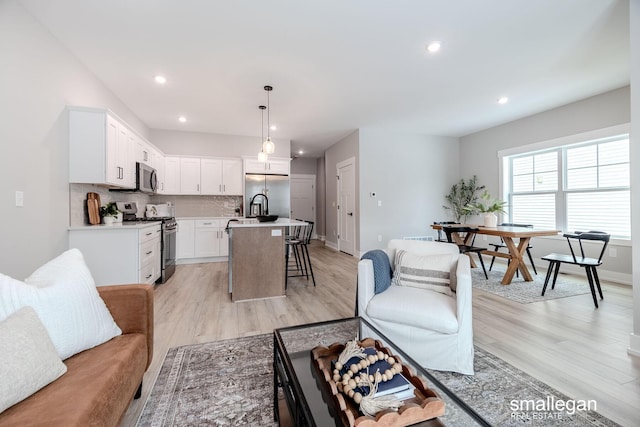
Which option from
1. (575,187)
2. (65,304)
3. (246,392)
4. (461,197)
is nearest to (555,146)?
(575,187)

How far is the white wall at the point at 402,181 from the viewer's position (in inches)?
217

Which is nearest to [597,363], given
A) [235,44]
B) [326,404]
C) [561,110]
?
[326,404]

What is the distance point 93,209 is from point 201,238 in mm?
2216

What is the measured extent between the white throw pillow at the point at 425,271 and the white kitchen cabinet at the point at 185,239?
4.31 meters

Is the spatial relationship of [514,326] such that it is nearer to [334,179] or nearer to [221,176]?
[334,179]

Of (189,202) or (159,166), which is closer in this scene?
(159,166)

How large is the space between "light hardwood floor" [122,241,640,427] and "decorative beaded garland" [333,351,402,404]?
1155mm

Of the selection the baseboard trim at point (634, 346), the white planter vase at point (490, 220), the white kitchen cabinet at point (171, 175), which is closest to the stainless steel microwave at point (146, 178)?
the white kitchen cabinet at point (171, 175)

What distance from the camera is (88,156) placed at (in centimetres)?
281

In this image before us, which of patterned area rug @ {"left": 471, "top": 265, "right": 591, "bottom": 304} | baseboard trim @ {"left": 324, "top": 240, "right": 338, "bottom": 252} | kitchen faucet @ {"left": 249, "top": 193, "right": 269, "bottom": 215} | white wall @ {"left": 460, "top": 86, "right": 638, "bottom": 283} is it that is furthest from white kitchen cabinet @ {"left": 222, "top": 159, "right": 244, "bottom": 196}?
white wall @ {"left": 460, "top": 86, "right": 638, "bottom": 283}

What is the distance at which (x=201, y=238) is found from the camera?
5223mm

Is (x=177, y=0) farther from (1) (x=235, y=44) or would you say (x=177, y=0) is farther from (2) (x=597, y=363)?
(2) (x=597, y=363)

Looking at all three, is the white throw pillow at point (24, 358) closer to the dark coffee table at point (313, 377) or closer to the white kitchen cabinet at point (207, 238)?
the dark coffee table at point (313, 377)

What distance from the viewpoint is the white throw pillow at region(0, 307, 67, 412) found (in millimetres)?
839
